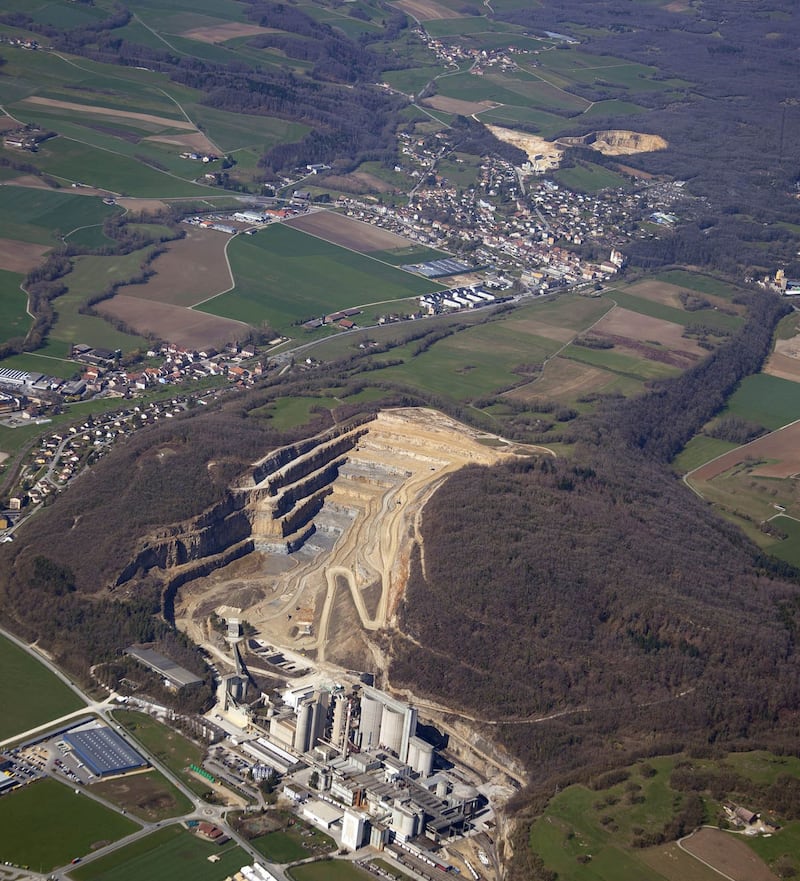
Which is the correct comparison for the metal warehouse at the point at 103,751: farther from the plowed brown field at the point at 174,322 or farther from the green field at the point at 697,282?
the green field at the point at 697,282

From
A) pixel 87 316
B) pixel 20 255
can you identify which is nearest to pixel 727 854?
pixel 87 316

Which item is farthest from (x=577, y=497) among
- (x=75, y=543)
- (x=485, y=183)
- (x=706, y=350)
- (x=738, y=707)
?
(x=485, y=183)

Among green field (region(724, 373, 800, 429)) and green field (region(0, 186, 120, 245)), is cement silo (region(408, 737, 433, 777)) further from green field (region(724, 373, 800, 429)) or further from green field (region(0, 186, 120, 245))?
green field (region(0, 186, 120, 245))

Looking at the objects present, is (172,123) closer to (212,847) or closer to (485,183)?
(485,183)

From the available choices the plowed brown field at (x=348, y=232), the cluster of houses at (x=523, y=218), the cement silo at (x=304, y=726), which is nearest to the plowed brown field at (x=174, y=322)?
the plowed brown field at (x=348, y=232)

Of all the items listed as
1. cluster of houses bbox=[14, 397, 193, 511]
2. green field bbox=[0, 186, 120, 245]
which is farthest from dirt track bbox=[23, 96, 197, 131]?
cluster of houses bbox=[14, 397, 193, 511]

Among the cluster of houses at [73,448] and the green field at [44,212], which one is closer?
the cluster of houses at [73,448]

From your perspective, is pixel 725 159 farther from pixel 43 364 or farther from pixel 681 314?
pixel 43 364
